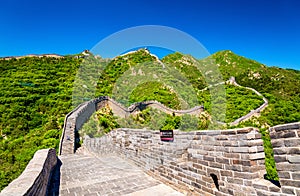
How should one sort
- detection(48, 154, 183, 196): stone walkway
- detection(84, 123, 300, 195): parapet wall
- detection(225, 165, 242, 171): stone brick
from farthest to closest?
1. detection(48, 154, 183, 196): stone walkway
2. detection(225, 165, 242, 171): stone brick
3. detection(84, 123, 300, 195): parapet wall

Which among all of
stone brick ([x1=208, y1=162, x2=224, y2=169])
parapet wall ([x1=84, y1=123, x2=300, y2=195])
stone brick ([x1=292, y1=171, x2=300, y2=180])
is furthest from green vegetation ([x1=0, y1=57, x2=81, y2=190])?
stone brick ([x1=292, y1=171, x2=300, y2=180])

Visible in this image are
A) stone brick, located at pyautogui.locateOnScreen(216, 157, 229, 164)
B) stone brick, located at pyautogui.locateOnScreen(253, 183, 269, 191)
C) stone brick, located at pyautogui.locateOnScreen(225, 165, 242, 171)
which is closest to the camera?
stone brick, located at pyautogui.locateOnScreen(253, 183, 269, 191)

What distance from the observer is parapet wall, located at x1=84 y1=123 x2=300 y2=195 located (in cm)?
200

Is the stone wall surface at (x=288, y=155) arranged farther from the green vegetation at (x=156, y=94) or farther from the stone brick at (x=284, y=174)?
the green vegetation at (x=156, y=94)

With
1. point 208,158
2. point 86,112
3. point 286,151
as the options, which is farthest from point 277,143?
point 86,112

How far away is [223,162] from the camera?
2.75m

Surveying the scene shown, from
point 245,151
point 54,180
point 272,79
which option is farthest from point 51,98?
point 272,79

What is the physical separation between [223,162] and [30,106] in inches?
888

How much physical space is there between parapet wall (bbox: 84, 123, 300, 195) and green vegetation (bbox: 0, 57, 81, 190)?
8.21 metres

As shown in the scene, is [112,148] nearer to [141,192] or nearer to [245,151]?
[141,192]

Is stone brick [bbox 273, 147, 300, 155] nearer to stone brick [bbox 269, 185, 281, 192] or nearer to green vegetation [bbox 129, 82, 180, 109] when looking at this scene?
stone brick [bbox 269, 185, 281, 192]

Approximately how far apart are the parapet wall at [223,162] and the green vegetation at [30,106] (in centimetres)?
821

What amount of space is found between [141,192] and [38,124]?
16800 millimetres

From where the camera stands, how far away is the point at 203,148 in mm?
3166
